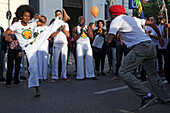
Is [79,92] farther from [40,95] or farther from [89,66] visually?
[89,66]

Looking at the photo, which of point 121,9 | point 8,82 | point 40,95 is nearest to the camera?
point 121,9

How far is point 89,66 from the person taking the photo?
970 centimetres

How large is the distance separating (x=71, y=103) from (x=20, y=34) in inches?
103

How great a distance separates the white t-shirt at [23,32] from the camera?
7.34m

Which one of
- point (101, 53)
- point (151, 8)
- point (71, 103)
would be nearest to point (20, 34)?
point (71, 103)

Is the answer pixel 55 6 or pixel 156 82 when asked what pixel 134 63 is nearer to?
pixel 156 82

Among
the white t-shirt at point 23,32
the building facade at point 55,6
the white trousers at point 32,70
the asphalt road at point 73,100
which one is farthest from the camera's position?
the building facade at point 55,6

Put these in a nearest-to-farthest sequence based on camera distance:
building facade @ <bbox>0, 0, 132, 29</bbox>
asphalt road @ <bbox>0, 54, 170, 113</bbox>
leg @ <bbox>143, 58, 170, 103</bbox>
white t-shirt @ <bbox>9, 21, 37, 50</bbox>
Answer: asphalt road @ <bbox>0, 54, 170, 113</bbox>
leg @ <bbox>143, 58, 170, 103</bbox>
white t-shirt @ <bbox>9, 21, 37, 50</bbox>
building facade @ <bbox>0, 0, 132, 29</bbox>

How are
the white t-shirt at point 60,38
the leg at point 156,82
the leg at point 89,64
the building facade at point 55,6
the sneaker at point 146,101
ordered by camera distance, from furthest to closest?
the building facade at point 55,6 < the leg at point 89,64 < the white t-shirt at point 60,38 < the leg at point 156,82 < the sneaker at point 146,101

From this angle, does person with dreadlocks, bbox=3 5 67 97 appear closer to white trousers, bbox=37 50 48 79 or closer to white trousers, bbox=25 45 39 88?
white trousers, bbox=25 45 39 88

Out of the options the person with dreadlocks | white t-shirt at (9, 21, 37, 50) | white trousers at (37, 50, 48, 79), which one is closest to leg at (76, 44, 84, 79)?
white trousers at (37, 50, 48, 79)

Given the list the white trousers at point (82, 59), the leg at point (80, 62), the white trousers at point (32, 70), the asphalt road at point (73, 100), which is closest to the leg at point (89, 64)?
the white trousers at point (82, 59)

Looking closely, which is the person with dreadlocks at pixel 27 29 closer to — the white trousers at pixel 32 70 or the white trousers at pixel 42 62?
the white trousers at pixel 32 70

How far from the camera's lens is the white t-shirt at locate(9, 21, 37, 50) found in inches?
289
